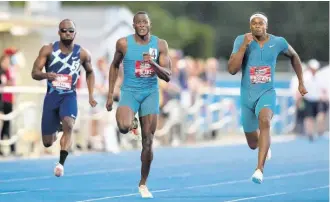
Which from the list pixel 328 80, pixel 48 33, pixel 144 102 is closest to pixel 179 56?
pixel 48 33

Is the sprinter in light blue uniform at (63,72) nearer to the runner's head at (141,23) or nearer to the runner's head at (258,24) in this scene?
the runner's head at (141,23)

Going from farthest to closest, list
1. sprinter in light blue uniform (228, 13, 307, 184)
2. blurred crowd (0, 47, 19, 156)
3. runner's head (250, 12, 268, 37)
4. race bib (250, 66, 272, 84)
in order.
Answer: blurred crowd (0, 47, 19, 156), race bib (250, 66, 272, 84), sprinter in light blue uniform (228, 13, 307, 184), runner's head (250, 12, 268, 37)

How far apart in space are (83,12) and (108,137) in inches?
373

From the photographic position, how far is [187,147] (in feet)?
92.6

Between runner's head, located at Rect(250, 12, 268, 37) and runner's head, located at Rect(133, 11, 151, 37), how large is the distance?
133 centimetres

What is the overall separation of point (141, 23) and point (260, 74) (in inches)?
67.1

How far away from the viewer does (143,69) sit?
15.7 metres

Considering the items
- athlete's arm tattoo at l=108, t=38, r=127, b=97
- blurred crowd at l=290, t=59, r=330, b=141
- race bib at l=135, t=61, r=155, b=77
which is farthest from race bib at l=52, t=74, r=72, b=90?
blurred crowd at l=290, t=59, r=330, b=141

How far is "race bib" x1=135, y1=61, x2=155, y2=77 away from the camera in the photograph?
51.5ft

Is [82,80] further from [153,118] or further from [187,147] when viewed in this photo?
[153,118]

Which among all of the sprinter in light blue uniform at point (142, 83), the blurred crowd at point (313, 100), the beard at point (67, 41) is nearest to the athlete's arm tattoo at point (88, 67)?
the beard at point (67, 41)

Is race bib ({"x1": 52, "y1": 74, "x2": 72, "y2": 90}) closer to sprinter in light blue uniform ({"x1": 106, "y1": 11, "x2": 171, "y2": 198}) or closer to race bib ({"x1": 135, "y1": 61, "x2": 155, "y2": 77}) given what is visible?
sprinter in light blue uniform ({"x1": 106, "y1": 11, "x2": 171, "y2": 198})

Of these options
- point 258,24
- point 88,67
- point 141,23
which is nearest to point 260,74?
point 258,24

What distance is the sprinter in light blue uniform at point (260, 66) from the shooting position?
619 inches
